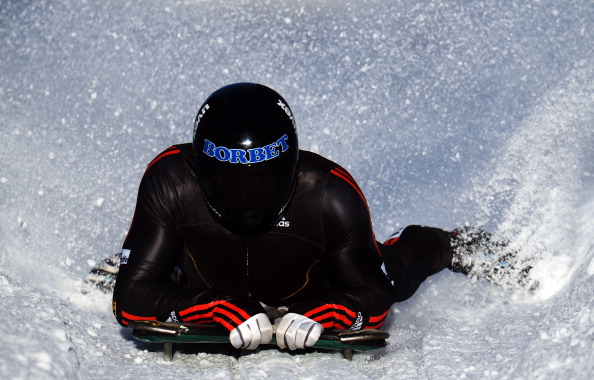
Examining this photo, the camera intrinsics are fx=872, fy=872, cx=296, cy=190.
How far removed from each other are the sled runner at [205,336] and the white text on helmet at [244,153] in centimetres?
65

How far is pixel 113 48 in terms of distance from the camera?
20.4 ft

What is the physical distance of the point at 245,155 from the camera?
3.29 m

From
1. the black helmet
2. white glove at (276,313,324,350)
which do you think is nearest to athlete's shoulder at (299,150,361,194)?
the black helmet

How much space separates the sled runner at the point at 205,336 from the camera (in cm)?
329

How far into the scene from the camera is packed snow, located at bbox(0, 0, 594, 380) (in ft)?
15.0

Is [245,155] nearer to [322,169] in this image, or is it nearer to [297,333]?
[322,169]

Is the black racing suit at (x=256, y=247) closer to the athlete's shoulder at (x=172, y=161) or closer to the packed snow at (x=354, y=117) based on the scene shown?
the athlete's shoulder at (x=172, y=161)

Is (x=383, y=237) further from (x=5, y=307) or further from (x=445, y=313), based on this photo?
(x=5, y=307)

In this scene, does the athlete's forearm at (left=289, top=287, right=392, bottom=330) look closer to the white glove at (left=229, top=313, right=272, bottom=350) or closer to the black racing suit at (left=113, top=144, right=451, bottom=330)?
the black racing suit at (left=113, top=144, right=451, bottom=330)

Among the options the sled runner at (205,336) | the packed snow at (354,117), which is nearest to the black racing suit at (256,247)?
the sled runner at (205,336)

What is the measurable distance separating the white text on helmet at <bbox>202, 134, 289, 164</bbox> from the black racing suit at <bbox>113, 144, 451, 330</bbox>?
1.24 feet

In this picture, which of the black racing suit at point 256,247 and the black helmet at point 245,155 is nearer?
the black helmet at point 245,155

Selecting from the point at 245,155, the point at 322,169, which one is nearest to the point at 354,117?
the point at 322,169

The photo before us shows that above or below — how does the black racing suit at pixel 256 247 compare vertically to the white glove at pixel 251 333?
above
